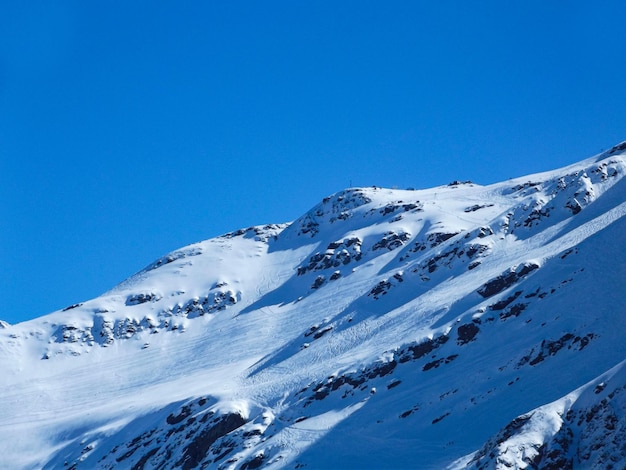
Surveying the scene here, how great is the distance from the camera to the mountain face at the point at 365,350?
55.7m

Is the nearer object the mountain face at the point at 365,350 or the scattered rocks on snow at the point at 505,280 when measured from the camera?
the mountain face at the point at 365,350

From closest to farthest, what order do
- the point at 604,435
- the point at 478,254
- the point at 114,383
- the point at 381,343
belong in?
the point at 604,435 → the point at 381,343 → the point at 478,254 → the point at 114,383

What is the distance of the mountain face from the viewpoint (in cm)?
5566

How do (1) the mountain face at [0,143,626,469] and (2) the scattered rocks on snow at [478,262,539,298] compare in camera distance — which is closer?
(1) the mountain face at [0,143,626,469]

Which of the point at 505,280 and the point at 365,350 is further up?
the point at 505,280

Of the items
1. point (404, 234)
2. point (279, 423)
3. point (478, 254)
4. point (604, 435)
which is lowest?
point (604, 435)

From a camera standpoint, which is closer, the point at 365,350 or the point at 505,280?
the point at 505,280

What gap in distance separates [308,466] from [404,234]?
74.0 m

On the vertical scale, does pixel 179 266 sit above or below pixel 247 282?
above

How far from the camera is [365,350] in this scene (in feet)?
263

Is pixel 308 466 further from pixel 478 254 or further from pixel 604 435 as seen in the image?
pixel 478 254

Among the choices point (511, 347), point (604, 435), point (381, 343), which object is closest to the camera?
point (604, 435)

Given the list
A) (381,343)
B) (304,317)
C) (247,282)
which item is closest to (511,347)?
(381,343)

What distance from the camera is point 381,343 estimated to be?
79.8m
